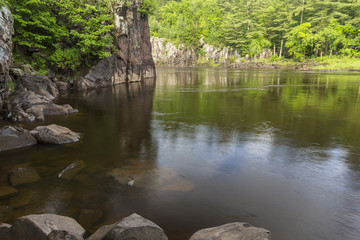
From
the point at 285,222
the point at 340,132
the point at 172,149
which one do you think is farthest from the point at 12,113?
the point at 340,132

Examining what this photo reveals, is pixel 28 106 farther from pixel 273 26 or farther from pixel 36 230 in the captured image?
pixel 273 26

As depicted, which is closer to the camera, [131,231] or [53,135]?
[131,231]

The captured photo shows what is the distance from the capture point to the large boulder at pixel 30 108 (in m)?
16.1

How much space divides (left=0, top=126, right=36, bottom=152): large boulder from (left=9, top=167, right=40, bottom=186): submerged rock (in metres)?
2.96

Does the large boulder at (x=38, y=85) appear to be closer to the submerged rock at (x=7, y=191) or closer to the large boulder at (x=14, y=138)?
the large boulder at (x=14, y=138)

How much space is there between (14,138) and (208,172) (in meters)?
8.61

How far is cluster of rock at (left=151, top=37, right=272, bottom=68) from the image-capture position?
90875mm

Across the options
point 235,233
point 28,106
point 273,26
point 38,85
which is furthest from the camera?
point 273,26

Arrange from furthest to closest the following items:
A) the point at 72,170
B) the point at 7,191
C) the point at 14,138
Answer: the point at 14,138
the point at 72,170
the point at 7,191

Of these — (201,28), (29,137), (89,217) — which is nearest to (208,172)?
(89,217)

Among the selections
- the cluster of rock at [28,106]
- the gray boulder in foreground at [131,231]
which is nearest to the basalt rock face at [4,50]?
the cluster of rock at [28,106]

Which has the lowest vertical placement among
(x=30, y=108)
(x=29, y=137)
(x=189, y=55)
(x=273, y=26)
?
(x=29, y=137)

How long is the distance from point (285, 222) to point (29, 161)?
906 cm

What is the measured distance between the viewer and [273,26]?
83.4 meters
